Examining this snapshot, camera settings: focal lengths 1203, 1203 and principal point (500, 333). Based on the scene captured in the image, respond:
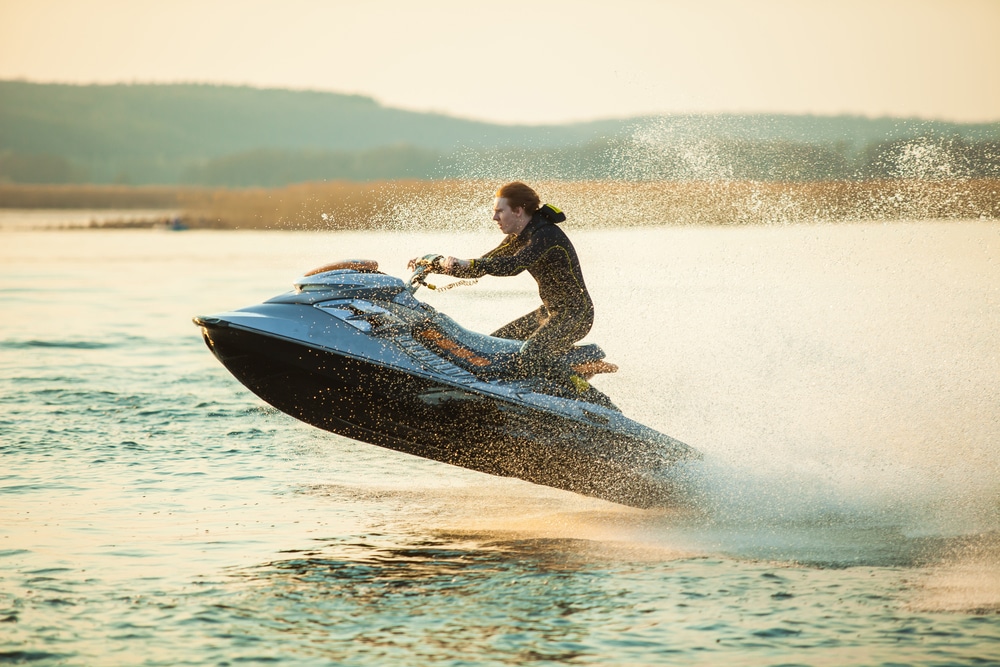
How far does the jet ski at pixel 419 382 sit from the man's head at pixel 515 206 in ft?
1.78

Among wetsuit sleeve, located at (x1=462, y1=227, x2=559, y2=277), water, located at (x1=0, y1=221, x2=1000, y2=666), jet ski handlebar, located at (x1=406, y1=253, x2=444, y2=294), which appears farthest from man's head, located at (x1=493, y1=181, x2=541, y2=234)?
water, located at (x1=0, y1=221, x2=1000, y2=666)

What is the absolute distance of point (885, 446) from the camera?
29.7 feet

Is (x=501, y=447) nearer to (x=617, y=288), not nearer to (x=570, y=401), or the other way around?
(x=570, y=401)

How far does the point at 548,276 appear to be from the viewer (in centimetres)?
742

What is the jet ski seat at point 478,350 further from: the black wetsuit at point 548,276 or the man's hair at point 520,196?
the man's hair at point 520,196

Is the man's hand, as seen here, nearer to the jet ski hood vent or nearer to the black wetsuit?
the black wetsuit

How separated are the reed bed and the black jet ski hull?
431 cm

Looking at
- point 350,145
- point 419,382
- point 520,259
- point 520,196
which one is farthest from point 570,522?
point 350,145

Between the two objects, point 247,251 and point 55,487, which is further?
point 247,251

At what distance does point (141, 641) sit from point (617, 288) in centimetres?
1562

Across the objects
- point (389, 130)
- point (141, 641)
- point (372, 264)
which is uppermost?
point (389, 130)

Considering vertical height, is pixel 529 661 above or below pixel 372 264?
below

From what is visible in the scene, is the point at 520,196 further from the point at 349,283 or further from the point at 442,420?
the point at 442,420

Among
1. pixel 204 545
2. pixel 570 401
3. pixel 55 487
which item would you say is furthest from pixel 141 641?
pixel 55 487
